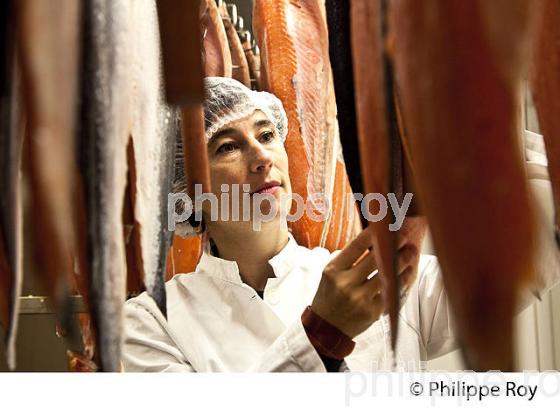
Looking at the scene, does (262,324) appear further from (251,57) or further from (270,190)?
(251,57)

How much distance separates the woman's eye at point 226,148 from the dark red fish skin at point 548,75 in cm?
63

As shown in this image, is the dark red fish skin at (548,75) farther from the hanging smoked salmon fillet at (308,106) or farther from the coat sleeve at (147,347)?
the coat sleeve at (147,347)

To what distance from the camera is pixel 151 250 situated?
1.35 metres

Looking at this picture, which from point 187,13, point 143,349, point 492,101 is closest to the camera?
point 492,101

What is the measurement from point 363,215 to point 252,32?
50 centimetres

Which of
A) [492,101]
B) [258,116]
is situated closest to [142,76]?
[258,116]

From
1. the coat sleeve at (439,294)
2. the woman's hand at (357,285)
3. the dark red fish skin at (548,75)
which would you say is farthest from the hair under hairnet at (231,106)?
the dark red fish skin at (548,75)

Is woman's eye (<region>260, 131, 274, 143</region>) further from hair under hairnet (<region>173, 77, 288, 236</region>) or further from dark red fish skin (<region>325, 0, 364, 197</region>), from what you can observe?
dark red fish skin (<region>325, 0, 364, 197</region>)

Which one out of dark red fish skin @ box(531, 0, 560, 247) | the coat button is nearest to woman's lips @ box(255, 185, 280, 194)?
the coat button

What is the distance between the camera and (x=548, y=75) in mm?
1108

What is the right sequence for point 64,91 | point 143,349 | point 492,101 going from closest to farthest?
1. point 492,101
2. point 64,91
3. point 143,349

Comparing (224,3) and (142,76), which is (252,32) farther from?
(142,76)

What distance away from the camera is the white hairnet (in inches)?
56.6

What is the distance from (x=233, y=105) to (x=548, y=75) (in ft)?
2.15
